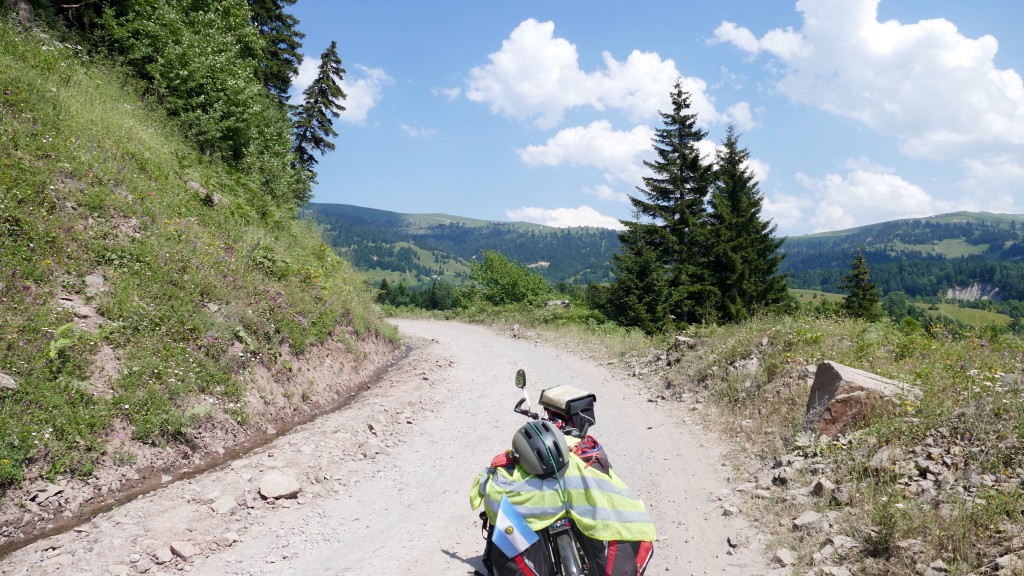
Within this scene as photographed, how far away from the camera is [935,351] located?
329 inches

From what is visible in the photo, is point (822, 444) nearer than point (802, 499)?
No

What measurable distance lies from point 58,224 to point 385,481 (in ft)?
22.8

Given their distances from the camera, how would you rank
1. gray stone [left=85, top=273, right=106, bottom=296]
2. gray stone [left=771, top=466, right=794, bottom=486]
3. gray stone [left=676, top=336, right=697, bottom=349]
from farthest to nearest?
gray stone [left=676, top=336, right=697, bottom=349] → gray stone [left=85, top=273, right=106, bottom=296] → gray stone [left=771, top=466, right=794, bottom=486]

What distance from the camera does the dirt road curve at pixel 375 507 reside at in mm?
4738

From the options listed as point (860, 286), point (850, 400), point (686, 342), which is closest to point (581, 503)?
point (850, 400)

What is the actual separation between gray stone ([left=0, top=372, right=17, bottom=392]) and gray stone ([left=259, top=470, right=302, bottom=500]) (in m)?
3.04

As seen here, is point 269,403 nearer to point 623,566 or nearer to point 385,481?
point 385,481

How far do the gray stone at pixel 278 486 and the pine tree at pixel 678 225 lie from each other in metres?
21.3

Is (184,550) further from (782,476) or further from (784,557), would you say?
(782,476)

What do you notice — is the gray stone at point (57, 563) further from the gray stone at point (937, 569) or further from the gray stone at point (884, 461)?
the gray stone at point (884, 461)

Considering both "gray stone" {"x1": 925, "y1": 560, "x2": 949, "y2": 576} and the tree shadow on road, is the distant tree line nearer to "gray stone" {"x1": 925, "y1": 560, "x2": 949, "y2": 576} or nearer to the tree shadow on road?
the tree shadow on road

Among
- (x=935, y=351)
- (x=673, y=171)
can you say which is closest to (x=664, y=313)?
(x=673, y=171)

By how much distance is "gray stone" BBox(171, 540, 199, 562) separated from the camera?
15.5 ft

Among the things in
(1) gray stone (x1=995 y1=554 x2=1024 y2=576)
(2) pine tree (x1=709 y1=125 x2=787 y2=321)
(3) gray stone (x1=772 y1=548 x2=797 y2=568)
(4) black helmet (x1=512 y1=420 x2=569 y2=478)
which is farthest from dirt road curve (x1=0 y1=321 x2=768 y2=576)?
(2) pine tree (x1=709 y1=125 x2=787 y2=321)
